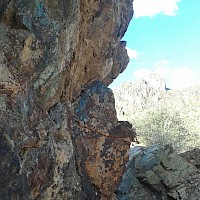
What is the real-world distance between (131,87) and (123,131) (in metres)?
121

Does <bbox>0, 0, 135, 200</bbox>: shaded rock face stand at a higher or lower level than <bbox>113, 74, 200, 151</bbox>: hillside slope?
lower

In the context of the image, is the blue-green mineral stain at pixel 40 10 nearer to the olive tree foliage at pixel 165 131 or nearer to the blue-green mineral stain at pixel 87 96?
the blue-green mineral stain at pixel 87 96

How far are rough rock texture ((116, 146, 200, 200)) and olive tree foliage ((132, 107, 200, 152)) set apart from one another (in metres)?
34.2

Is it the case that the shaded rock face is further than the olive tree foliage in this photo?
No

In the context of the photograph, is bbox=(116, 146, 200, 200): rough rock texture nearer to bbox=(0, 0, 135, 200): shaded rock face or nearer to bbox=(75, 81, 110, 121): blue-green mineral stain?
bbox=(0, 0, 135, 200): shaded rock face

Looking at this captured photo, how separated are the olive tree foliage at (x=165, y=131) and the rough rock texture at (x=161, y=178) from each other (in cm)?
3418

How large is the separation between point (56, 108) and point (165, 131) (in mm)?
47990

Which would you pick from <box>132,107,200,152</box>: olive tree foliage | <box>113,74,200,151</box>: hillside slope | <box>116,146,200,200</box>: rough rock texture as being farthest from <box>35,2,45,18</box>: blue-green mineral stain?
<box>113,74,200,151</box>: hillside slope

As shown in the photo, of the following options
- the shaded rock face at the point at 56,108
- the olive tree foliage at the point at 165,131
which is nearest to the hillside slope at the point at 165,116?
the olive tree foliage at the point at 165,131

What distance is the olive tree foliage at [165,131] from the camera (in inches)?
2137

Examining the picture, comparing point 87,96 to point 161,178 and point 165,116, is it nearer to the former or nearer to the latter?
point 161,178

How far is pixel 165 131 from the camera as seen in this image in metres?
57.4

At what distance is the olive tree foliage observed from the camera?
54.3 metres

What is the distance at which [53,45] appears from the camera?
10945 mm
